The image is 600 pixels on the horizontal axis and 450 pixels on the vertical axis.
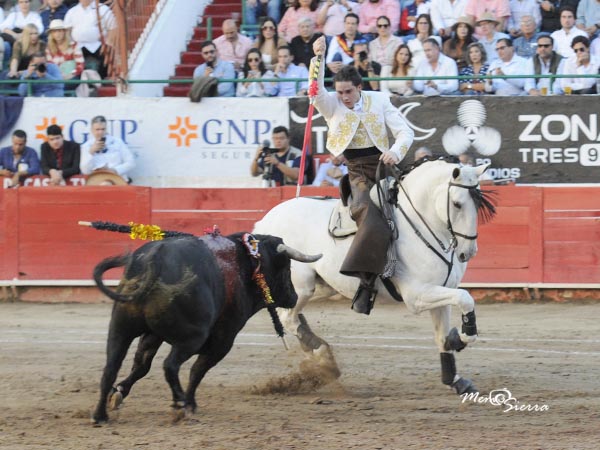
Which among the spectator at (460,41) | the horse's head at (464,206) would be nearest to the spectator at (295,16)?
the spectator at (460,41)

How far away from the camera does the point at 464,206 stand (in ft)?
23.9

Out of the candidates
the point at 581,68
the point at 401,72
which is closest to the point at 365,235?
the point at 401,72

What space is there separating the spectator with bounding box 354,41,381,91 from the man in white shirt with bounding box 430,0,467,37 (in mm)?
874

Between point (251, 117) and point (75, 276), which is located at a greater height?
point (251, 117)

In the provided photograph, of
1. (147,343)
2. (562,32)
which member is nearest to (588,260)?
(562,32)

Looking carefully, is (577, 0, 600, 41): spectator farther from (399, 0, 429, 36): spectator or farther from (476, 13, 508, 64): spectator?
(399, 0, 429, 36): spectator

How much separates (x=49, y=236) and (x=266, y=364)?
196 inches

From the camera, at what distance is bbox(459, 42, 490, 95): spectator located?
1291 centimetres

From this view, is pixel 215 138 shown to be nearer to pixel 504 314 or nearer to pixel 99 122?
pixel 99 122

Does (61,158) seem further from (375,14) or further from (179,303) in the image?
(179,303)

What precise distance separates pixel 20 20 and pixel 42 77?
1.66m

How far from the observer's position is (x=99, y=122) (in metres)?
13.1

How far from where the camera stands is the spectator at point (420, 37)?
13.2 m

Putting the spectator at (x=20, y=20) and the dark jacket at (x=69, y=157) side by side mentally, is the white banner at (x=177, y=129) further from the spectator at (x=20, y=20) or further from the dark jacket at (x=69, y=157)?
the spectator at (x=20, y=20)
